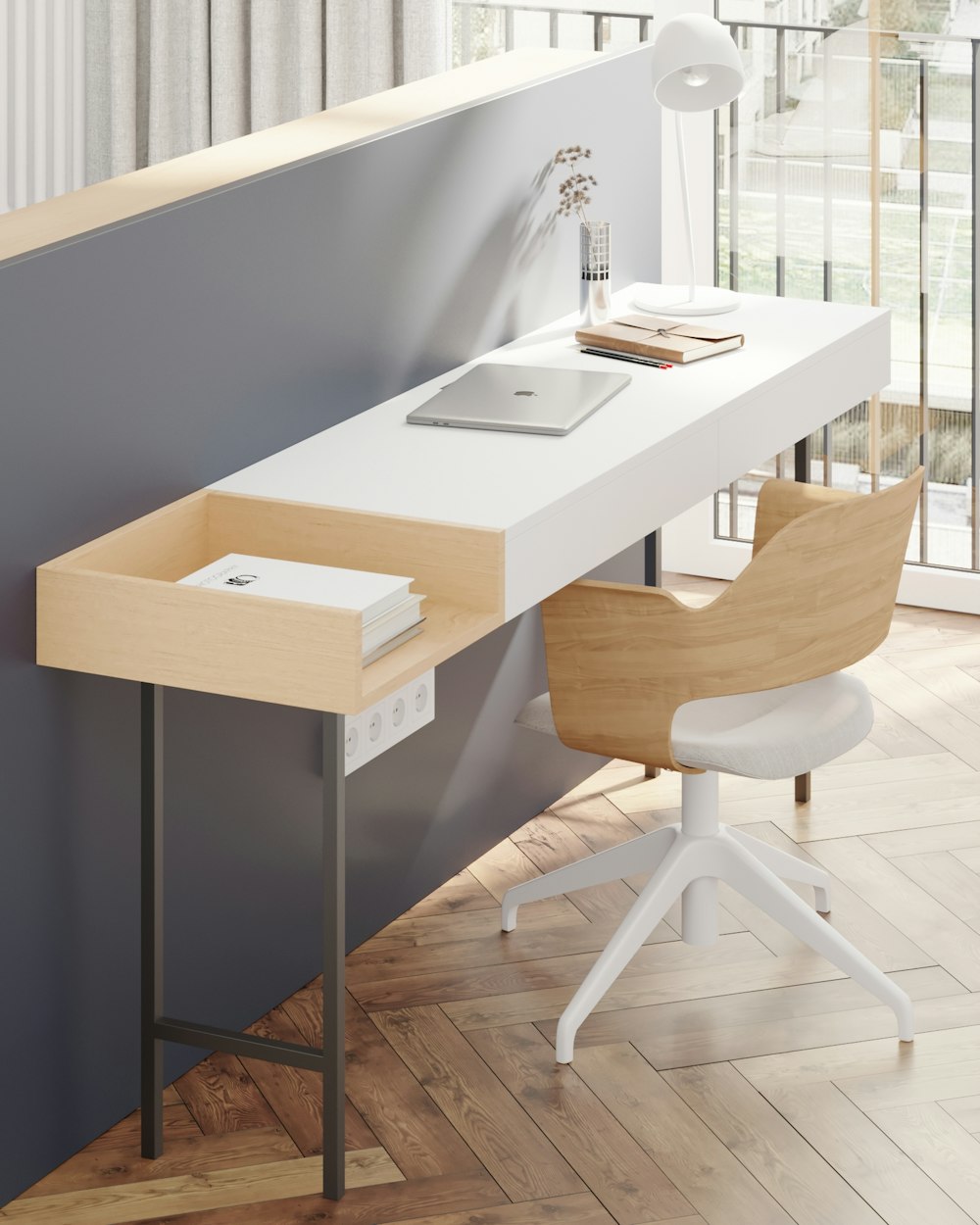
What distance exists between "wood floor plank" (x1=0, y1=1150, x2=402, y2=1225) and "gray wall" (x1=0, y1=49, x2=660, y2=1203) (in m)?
0.06

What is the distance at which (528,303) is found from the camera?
127 inches

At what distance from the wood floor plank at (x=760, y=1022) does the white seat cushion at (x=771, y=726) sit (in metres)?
0.40

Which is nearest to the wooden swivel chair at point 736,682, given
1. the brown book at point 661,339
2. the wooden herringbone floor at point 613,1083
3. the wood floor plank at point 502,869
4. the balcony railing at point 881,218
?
the wooden herringbone floor at point 613,1083

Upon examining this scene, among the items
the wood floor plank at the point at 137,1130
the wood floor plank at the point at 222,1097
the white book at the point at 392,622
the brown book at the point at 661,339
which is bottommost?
the wood floor plank at the point at 137,1130

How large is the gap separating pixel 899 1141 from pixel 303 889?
0.93 meters

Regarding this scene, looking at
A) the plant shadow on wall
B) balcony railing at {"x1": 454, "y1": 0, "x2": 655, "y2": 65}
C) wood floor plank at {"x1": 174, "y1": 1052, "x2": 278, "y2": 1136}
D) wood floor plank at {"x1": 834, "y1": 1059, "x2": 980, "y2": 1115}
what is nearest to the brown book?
the plant shadow on wall

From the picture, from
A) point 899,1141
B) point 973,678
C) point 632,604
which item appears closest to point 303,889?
point 632,604

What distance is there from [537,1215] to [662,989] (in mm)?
577

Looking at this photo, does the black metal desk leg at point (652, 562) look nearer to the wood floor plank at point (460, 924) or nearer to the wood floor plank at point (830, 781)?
the wood floor plank at point (830, 781)

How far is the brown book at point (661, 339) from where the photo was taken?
9.93 feet

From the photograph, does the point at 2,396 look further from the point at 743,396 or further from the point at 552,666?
the point at 743,396

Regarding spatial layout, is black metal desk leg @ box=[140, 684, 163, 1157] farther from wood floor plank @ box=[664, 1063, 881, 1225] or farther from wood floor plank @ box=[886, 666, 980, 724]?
wood floor plank @ box=[886, 666, 980, 724]

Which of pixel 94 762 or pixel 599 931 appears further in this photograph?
pixel 599 931

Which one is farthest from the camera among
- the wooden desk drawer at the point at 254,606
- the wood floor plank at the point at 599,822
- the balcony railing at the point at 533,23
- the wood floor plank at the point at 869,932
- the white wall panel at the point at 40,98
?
the white wall panel at the point at 40,98
